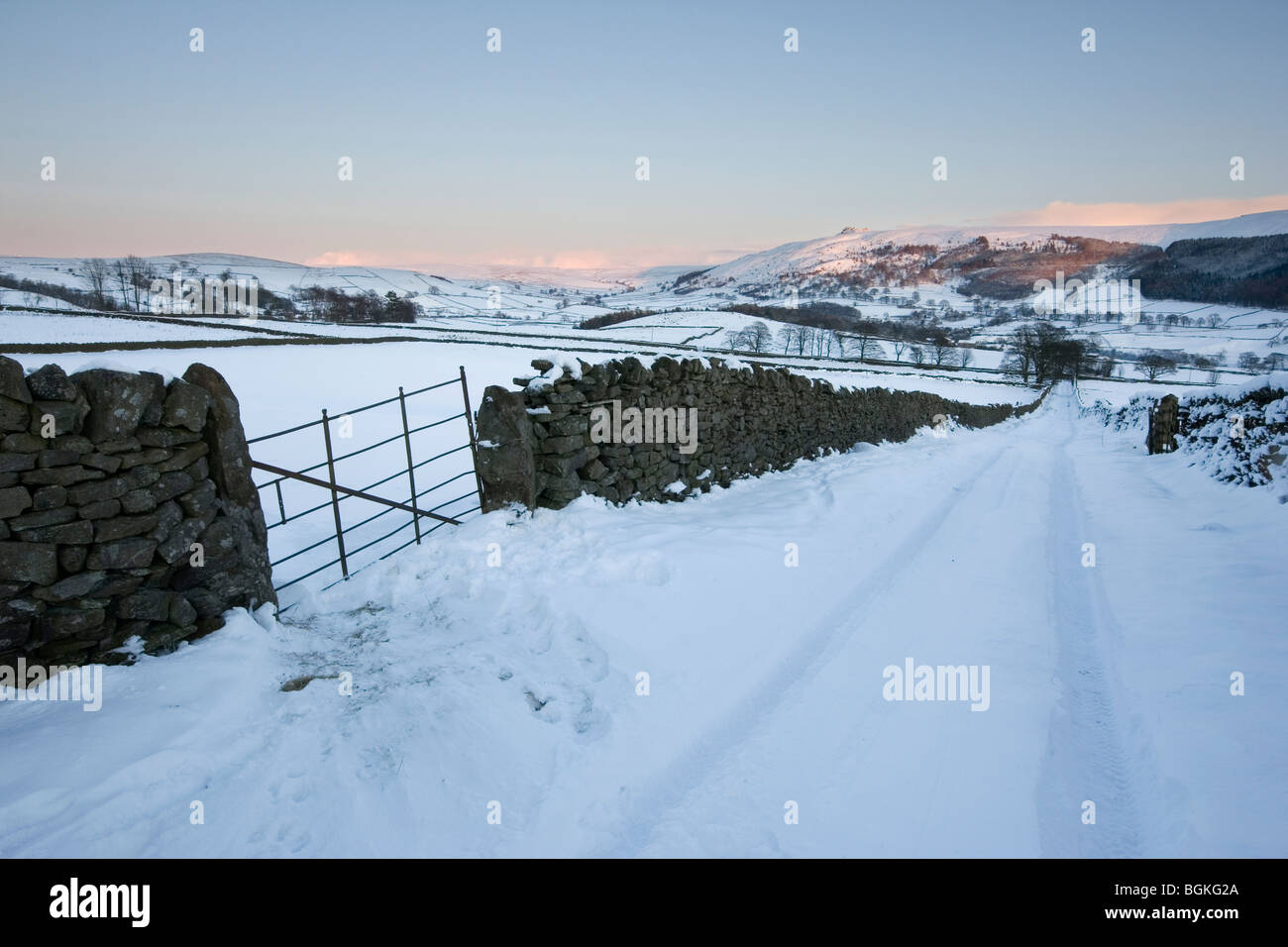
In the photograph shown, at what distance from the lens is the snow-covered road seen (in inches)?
115

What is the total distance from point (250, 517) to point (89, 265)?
129 meters

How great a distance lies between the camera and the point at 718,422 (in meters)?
9.66

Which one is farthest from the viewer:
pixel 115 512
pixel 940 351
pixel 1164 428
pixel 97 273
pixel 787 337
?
pixel 97 273

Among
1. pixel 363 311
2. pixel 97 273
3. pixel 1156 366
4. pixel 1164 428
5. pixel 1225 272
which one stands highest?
pixel 1225 272

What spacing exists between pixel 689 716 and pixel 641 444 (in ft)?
15.0

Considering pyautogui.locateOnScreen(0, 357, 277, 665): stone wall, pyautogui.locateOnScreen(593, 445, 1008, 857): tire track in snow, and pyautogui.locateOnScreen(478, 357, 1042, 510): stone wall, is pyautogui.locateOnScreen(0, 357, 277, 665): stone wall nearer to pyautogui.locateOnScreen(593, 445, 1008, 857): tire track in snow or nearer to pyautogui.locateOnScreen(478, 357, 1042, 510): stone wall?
pyautogui.locateOnScreen(478, 357, 1042, 510): stone wall

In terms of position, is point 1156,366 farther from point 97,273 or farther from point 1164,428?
point 97,273

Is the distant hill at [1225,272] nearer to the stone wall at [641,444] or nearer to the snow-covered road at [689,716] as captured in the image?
the stone wall at [641,444]

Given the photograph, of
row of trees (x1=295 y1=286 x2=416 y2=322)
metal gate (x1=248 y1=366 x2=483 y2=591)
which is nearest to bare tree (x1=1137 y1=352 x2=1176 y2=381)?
row of trees (x1=295 y1=286 x2=416 y2=322)

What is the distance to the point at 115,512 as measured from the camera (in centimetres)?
379

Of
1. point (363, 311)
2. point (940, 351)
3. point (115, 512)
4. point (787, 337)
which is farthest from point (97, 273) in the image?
point (940, 351)

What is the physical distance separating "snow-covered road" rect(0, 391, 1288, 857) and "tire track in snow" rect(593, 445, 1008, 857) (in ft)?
0.07

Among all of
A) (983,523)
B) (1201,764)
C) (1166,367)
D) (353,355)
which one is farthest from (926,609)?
(1166,367)
